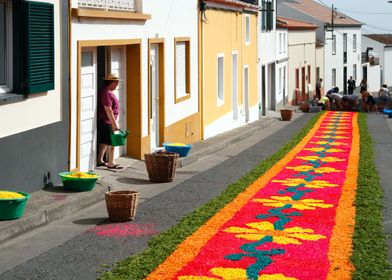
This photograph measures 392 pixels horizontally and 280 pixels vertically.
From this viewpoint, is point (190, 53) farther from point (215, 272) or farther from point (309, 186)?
point (215, 272)

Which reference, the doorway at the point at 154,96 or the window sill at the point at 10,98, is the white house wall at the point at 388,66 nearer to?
the doorway at the point at 154,96

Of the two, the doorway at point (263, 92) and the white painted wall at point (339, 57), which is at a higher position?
the white painted wall at point (339, 57)

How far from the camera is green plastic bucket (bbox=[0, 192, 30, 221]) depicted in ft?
33.0

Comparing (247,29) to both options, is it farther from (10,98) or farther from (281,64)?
(10,98)

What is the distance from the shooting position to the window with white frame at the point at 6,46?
465 inches

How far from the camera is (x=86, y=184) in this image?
1259cm

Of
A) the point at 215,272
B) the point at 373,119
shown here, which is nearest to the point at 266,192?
the point at 215,272

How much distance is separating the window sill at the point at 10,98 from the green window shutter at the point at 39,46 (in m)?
0.20

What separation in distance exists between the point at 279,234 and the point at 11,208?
3.10 meters

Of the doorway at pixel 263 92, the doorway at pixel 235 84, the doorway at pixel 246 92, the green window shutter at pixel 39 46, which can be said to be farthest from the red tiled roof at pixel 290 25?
the green window shutter at pixel 39 46

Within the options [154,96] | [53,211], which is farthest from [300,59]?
[53,211]

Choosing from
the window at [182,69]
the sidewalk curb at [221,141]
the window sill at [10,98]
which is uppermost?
the window at [182,69]

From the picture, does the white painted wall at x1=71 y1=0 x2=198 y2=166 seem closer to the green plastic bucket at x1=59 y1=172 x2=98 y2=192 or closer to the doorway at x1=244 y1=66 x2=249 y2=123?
the green plastic bucket at x1=59 y1=172 x2=98 y2=192

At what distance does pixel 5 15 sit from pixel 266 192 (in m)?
4.77
